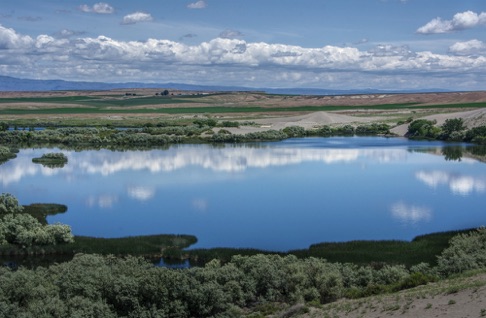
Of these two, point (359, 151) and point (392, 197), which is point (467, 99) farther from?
point (392, 197)

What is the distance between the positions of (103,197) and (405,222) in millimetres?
17017

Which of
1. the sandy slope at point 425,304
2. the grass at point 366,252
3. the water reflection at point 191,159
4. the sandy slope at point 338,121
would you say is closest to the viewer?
the sandy slope at point 425,304

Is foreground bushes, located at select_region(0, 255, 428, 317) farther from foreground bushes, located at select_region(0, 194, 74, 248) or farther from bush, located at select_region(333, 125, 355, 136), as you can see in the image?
bush, located at select_region(333, 125, 355, 136)

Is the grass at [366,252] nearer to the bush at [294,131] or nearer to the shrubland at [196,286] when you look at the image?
the shrubland at [196,286]

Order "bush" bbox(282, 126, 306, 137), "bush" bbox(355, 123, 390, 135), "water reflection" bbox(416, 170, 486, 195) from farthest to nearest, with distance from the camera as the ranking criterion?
"bush" bbox(355, 123, 390, 135) < "bush" bbox(282, 126, 306, 137) < "water reflection" bbox(416, 170, 486, 195)

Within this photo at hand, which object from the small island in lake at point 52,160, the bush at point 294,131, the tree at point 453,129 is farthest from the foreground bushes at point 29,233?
the tree at point 453,129

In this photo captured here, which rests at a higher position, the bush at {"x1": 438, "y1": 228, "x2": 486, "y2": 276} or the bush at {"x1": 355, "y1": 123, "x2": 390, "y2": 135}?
the bush at {"x1": 438, "y1": 228, "x2": 486, "y2": 276}

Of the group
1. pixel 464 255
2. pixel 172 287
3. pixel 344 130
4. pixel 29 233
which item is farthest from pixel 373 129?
pixel 172 287

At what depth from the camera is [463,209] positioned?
106ft

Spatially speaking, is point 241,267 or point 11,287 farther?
point 241,267

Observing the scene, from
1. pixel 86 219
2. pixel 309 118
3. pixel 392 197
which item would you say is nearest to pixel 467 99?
pixel 309 118

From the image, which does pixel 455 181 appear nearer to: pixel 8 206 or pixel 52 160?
pixel 8 206

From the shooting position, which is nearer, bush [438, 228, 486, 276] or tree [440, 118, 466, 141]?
bush [438, 228, 486, 276]

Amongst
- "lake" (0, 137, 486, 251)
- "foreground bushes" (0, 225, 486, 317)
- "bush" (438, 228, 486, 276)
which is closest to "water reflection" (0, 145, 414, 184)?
"lake" (0, 137, 486, 251)
